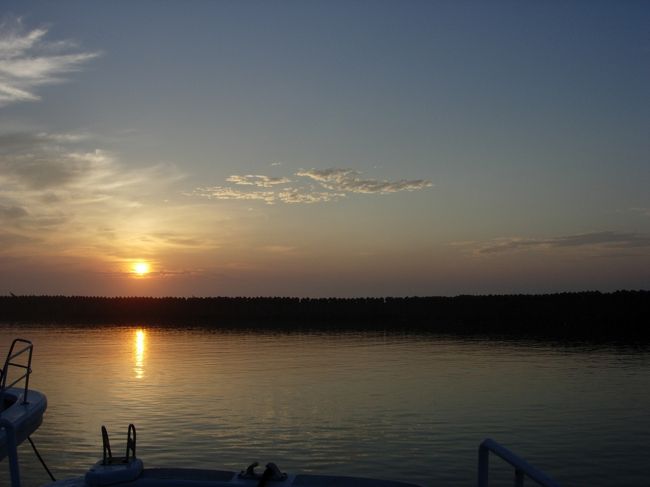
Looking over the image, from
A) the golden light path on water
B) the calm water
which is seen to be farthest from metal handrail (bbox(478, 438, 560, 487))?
the golden light path on water

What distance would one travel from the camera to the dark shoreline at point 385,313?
89.7m

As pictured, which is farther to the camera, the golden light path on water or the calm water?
the golden light path on water

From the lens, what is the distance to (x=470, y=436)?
19.5 meters

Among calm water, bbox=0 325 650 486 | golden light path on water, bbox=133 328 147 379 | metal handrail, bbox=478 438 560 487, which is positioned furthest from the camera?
golden light path on water, bbox=133 328 147 379

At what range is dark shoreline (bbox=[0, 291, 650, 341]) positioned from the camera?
89.7 meters

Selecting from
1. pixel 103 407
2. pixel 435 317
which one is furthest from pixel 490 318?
pixel 103 407

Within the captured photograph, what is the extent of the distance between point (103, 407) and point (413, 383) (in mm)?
13090

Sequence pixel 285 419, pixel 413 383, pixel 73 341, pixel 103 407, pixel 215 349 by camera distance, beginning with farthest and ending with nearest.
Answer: pixel 73 341 < pixel 215 349 < pixel 413 383 < pixel 103 407 < pixel 285 419

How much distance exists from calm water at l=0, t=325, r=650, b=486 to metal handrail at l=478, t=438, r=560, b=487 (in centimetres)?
841

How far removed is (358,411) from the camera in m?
23.5

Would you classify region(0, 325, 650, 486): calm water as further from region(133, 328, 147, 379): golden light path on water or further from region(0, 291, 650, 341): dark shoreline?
region(0, 291, 650, 341): dark shoreline

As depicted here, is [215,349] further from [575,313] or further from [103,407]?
[575,313]

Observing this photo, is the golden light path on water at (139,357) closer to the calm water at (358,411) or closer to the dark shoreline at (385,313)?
the calm water at (358,411)

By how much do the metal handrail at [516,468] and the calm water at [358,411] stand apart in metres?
8.41
